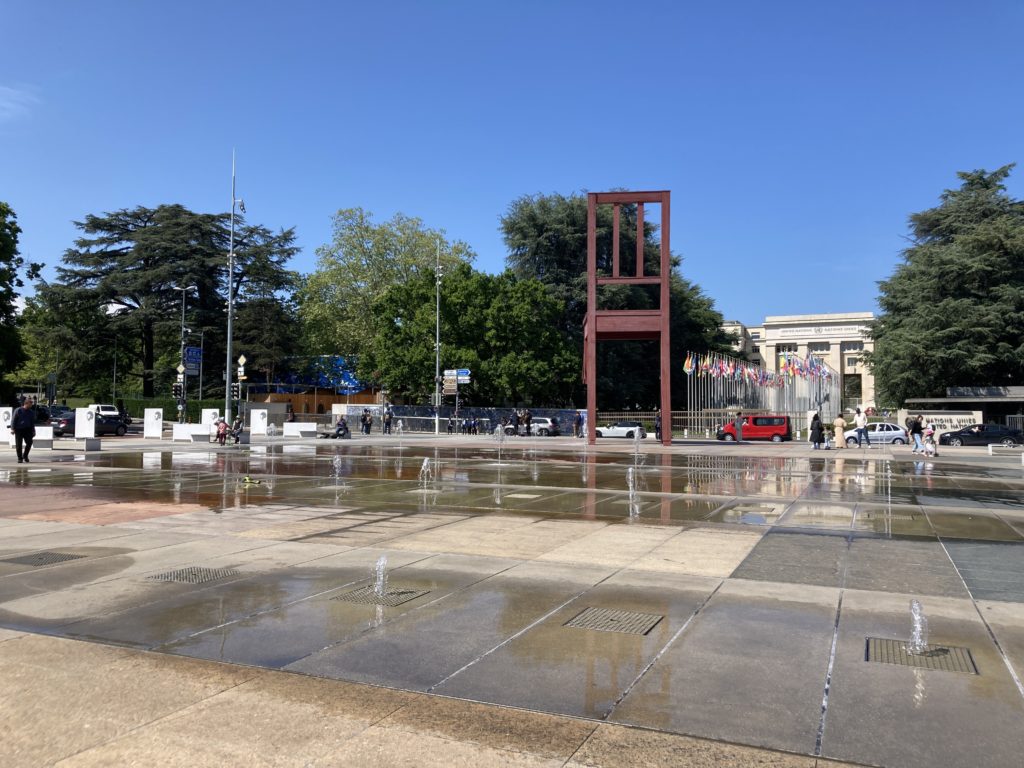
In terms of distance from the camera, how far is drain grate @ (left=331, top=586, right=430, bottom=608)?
6845 mm

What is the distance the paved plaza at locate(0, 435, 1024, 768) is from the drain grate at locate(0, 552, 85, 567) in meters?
0.05

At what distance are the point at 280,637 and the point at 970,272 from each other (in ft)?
189

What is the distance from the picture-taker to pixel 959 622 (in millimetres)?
6238

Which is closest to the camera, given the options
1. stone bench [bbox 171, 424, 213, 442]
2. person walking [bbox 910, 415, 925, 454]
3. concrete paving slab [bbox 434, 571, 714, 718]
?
concrete paving slab [bbox 434, 571, 714, 718]

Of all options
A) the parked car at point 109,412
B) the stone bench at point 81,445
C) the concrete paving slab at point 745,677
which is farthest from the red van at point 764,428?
the concrete paving slab at point 745,677

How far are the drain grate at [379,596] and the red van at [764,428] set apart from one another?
42.6 meters

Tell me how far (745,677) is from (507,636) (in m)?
1.76

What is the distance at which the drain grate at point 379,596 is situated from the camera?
6845 mm

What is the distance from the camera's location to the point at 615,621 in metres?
6.25

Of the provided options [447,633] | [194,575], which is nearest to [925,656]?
[447,633]

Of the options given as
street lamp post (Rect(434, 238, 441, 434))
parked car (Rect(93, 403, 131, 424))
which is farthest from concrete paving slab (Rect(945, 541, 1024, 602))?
parked car (Rect(93, 403, 131, 424))

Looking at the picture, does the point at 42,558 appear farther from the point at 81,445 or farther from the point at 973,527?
the point at 81,445

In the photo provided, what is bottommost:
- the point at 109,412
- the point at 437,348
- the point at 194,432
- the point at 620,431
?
the point at 620,431

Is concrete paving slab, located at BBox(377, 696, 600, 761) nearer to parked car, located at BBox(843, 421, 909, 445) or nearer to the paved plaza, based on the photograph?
the paved plaza
